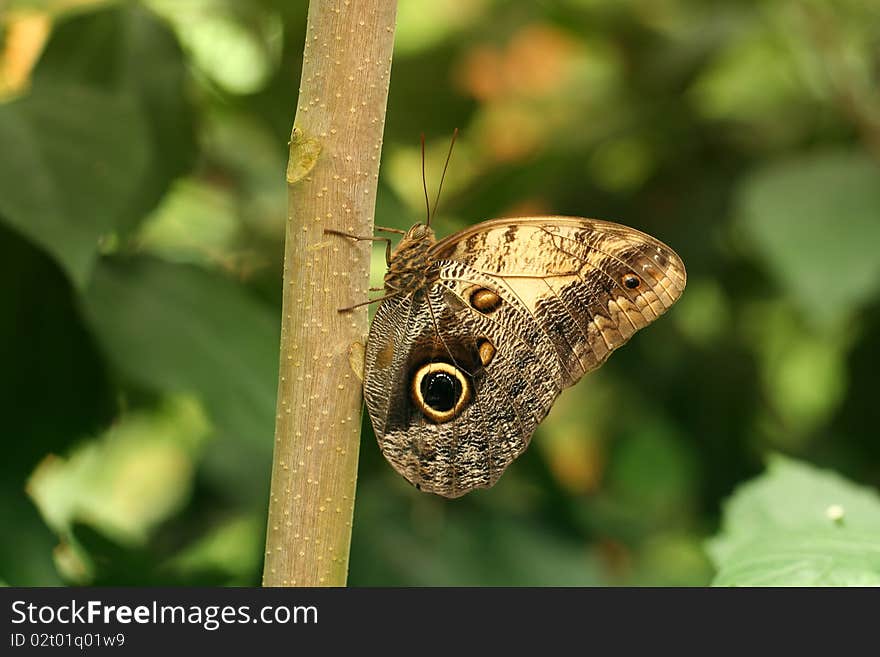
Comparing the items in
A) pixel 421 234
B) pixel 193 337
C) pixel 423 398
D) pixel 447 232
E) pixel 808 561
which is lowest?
pixel 808 561

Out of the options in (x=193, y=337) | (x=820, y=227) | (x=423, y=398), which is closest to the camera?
(x=423, y=398)

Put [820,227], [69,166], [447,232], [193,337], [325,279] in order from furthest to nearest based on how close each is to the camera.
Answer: [820,227]
[447,232]
[193,337]
[69,166]
[325,279]

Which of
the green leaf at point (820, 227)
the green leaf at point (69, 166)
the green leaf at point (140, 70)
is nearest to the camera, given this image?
the green leaf at point (69, 166)

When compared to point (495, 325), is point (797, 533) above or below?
below

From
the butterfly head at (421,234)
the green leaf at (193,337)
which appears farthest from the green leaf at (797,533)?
the green leaf at (193,337)

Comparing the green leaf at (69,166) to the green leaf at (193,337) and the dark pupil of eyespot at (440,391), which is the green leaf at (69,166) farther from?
the dark pupil of eyespot at (440,391)

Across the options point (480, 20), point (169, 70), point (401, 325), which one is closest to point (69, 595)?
point (401, 325)

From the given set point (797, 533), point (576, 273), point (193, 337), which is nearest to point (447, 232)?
point (193, 337)

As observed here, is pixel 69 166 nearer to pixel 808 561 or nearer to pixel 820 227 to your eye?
pixel 808 561

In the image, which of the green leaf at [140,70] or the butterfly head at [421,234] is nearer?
the butterfly head at [421,234]
